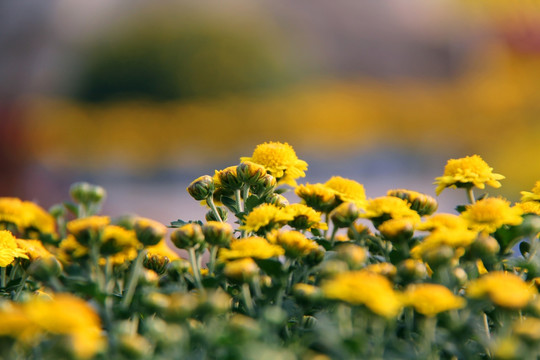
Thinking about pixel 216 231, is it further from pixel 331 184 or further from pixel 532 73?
pixel 532 73

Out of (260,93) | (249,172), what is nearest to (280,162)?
(249,172)

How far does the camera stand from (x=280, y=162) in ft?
2.90

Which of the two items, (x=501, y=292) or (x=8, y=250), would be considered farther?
(x=8, y=250)

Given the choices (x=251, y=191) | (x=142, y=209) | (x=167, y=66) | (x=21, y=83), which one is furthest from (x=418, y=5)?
(x=251, y=191)

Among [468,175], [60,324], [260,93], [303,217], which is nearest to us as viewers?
[60,324]

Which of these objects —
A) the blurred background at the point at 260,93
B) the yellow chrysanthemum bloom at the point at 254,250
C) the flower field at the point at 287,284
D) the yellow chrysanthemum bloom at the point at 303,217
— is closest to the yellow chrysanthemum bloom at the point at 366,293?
the flower field at the point at 287,284

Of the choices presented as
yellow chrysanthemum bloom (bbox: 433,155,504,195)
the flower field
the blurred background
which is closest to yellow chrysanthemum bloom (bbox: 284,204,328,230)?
the flower field

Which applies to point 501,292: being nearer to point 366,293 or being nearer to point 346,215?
point 366,293

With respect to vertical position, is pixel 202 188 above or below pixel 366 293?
above

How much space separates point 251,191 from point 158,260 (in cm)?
21

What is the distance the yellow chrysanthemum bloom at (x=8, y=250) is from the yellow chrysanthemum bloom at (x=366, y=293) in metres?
0.39

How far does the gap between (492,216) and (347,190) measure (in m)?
0.20

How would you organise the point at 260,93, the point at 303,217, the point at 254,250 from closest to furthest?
the point at 254,250 < the point at 303,217 < the point at 260,93

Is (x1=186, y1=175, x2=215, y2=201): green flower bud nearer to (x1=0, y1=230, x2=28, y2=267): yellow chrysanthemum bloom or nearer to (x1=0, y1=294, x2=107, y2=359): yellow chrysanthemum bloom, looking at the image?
(x1=0, y1=230, x2=28, y2=267): yellow chrysanthemum bloom
